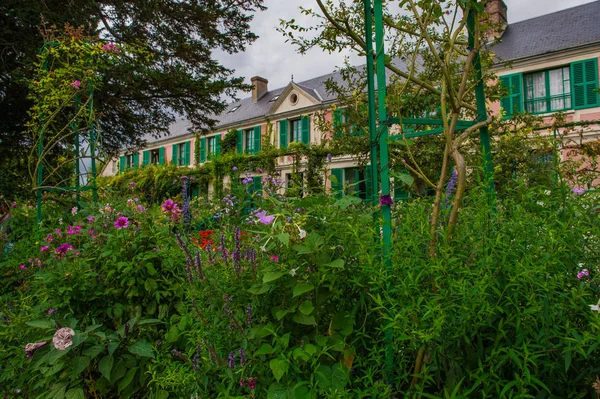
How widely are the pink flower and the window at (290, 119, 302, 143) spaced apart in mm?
17267

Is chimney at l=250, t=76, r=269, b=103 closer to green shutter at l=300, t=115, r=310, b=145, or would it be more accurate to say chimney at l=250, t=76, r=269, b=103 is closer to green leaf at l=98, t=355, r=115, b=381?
green shutter at l=300, t=115, r=310, b=145

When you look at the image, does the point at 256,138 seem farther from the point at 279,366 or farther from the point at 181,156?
the point at 279,366

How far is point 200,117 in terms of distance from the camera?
9.61 metres

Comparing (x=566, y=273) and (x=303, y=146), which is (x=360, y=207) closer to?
(x=566, y=273)

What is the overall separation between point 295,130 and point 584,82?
35.9 ft

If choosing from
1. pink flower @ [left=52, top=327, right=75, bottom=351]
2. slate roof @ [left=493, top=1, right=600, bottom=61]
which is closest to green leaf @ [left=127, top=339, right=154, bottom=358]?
pink flower @ [left=52, top=327, right=75, bottom=351]

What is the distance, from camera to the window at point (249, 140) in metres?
20.7

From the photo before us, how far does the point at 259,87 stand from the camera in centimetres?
2372

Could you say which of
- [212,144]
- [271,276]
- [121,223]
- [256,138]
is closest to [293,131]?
[256,138]

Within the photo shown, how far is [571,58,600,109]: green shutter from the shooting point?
11805 millimetres

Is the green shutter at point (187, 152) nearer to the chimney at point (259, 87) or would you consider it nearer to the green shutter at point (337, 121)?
the chimney at point (259, 87)

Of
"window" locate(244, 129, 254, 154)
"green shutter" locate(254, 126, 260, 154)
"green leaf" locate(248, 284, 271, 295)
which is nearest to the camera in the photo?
"green leaf" locate(248, 284, 271, 295)

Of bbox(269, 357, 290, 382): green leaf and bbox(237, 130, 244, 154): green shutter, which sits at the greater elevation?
bbox(237, 130, 244, 154): green shutter

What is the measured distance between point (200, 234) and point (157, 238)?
24 cm
